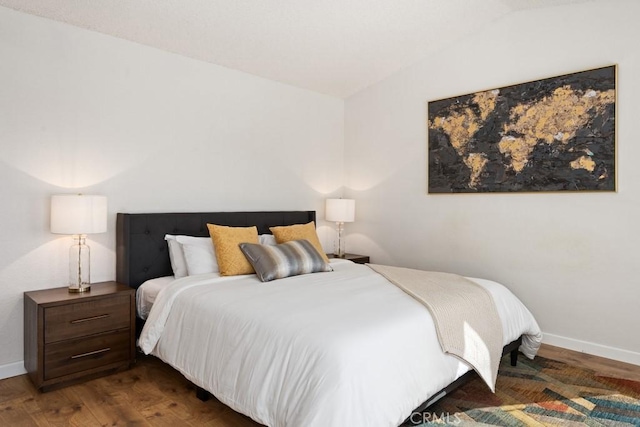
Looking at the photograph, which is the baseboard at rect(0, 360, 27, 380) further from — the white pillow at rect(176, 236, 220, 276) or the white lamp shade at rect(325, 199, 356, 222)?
the white lamp shade at rect(325, 199, 356, 222)

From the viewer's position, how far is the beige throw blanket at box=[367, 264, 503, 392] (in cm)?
217

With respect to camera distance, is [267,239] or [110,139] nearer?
[110,139]

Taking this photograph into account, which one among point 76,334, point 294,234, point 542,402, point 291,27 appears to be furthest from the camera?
point 294,234

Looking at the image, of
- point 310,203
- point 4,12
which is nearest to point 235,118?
point 310,203

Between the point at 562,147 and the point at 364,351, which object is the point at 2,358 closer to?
the point at 364,351

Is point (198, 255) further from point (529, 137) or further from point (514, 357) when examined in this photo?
point (529, 137)

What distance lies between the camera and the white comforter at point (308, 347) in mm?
1657

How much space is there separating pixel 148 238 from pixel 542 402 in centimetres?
291

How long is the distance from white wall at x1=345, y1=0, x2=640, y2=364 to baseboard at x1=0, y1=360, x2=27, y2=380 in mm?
3342

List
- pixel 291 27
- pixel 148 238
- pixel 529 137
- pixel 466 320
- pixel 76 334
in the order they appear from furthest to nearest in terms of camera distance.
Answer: pixel 529 137
pixel 291 27
pixel 148 238
pixel 76 334
pixel 466 320

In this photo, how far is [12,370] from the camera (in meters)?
A: 2.76

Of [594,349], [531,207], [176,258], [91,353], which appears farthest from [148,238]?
[594,349]

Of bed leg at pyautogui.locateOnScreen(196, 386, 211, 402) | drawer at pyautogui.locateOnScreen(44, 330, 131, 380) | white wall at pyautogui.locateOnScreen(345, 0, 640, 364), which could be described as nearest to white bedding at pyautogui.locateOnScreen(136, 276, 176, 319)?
drawer at pyautogui.locateOnScreen(44, 330, 131, 380)

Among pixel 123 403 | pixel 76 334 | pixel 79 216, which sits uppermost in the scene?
pixel 79 216
